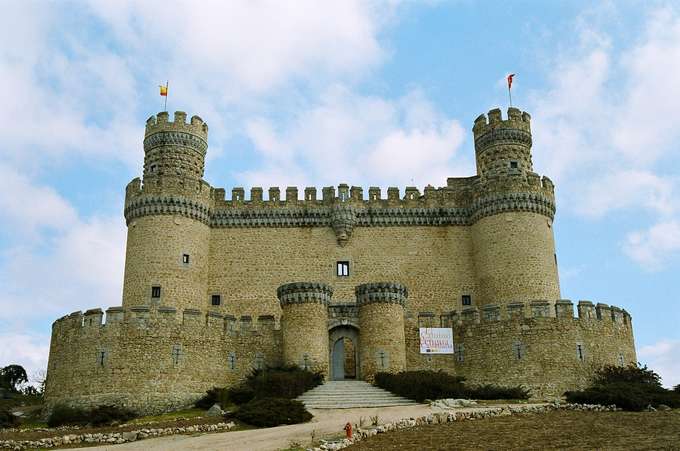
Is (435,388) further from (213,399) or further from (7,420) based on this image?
(7,420)

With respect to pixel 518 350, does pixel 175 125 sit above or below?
above

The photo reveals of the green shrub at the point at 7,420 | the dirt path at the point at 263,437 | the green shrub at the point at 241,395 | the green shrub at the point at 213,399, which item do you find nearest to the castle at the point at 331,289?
the green shrub at the point at 213,399

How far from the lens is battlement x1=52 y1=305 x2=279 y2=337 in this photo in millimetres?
27719

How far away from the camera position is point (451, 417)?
64.4ft

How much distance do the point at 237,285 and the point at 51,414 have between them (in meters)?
12.1

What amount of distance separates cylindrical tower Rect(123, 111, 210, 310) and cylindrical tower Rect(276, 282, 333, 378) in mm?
7395

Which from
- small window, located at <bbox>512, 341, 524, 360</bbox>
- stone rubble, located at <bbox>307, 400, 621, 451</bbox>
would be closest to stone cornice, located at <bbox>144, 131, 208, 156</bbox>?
small window, located at <bbox>512, 341, 524, 360</bbox>

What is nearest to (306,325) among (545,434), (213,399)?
(213,399)

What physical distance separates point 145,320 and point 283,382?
6.48m

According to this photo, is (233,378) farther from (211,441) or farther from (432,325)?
(211,441)

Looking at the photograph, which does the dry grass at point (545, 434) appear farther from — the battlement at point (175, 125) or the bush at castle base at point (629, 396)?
the battlement at point (175, 125)

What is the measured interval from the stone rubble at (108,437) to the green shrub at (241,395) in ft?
16.1

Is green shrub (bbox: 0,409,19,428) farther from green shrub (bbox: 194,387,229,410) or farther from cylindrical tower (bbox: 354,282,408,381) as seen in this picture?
cylindrical tower (bbox: 354,282,408,381)

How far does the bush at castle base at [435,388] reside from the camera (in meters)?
24.8
